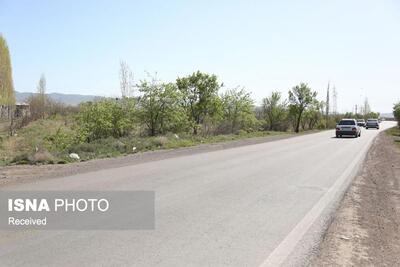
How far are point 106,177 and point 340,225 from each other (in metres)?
6.64

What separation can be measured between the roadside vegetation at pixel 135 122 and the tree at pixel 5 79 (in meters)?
0.10

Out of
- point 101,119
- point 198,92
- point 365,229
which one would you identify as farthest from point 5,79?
point 365,229

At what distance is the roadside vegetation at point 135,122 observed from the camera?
70.3ft

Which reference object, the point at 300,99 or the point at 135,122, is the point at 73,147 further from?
the point at 300,99

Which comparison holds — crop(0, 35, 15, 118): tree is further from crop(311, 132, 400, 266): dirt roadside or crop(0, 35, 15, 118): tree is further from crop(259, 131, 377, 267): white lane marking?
crop(259, 131, 377, 267): white lane marking

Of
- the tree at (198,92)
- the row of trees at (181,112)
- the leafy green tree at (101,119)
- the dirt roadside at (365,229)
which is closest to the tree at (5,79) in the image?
the row of trees at (181,112)

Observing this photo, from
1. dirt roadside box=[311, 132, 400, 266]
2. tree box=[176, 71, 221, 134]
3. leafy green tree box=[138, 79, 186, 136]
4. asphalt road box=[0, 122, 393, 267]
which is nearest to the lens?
asphalt road box=[0, 122, 393, 267]

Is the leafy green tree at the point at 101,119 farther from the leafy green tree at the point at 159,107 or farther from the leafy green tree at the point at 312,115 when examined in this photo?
the leafy green tree at the point at 312,115

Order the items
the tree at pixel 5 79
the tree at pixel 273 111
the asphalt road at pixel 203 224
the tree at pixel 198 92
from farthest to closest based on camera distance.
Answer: the tree at pixel 273 111, the tree at pixel 5 79, the tree at pixel 198 92, the asphalt road at pixel 203 224

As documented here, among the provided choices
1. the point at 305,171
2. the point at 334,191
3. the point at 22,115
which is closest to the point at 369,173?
the point at 305,171

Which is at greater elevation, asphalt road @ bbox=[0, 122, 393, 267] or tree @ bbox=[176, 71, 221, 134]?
tree @ bbox=[176, 71, 221, 134]

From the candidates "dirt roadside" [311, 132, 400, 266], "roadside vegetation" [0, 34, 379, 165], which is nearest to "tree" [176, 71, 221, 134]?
"roadside vegetation" [0, 34, 379, 165]

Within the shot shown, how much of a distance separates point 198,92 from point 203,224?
30.1 meters

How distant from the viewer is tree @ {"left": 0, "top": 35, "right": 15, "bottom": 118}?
46906 mm
